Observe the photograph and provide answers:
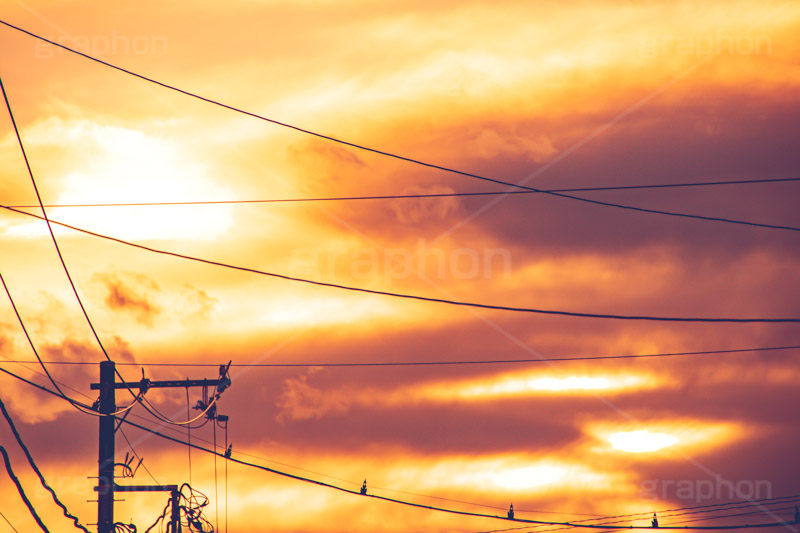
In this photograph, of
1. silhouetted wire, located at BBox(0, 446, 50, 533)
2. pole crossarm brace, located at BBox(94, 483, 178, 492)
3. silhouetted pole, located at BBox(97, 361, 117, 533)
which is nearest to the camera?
silhouetted wire, located at BBox(0, 446, 50, 533)

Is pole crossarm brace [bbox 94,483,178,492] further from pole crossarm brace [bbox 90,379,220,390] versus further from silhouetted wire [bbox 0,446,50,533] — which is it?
silhouetted wire [bbox 0,446,50,533]

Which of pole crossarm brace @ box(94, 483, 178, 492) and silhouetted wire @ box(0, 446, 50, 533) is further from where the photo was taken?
pole crossarm brace @ box(94, 483, 178, 492)

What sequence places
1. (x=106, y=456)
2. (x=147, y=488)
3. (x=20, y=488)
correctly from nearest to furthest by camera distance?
(x=20, y=488) → (x=106, y=456) → (x=147, y=488)

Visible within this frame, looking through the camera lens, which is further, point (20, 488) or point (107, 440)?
point (107, 440)

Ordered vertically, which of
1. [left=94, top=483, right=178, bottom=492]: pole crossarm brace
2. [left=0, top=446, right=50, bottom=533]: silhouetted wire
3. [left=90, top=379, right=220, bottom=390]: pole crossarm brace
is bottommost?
[left=0, top=446, right=50, bottom=533]: silhouetted wire

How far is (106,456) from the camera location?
2170 cm

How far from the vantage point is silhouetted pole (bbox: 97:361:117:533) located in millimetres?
21656

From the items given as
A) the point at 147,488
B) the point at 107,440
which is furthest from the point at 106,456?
the point at 147,488

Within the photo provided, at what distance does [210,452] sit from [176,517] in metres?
3.39

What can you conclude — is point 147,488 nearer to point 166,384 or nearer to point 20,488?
point 166,384

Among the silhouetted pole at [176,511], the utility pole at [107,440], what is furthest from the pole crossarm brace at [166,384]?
the silhouetted pole at [176,511]

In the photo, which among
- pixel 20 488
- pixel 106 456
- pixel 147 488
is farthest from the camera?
pixel 147 488

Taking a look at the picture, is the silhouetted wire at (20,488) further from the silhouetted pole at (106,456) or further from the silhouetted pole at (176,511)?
the silhouetted pole at (176,511)

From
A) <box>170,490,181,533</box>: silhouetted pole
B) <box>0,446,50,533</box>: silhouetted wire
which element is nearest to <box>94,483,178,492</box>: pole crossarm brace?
<box>170,490,181,533</box>: silhouetted pole
